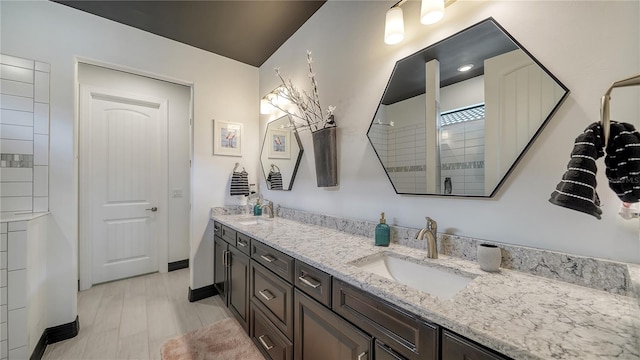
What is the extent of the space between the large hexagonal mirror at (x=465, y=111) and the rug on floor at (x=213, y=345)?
1.61m

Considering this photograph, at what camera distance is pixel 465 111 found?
1157 mm

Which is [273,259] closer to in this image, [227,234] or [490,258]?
[227,234]

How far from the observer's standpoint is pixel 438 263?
1.09 metres

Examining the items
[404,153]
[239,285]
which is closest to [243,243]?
[239,285]

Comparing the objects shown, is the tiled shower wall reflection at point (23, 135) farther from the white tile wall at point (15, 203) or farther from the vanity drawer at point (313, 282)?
the vanity drawer at point (313, 282)

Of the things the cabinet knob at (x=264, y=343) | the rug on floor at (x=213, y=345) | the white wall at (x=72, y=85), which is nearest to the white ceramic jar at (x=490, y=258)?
the cabinet knob at (x=264, y=343)

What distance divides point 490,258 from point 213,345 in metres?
1.95

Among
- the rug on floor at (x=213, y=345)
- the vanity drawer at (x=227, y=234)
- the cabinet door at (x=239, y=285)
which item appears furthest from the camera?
the vanity drawer at (x=227, y=234)

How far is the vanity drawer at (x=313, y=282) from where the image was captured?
105cm

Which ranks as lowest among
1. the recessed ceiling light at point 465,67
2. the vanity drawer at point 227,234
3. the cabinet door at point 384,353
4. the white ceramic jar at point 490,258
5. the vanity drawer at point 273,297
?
the vanity drawer at point 273,297

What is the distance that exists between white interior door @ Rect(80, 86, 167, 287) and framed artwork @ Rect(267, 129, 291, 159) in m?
1.65

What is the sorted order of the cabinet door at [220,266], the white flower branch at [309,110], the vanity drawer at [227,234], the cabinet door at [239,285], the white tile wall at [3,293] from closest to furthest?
the white tile wall at [3,293], the cabinet door at [239,285], the white flower branch at [309,110], the vanity drawer at [227,234], the cabinet door at [220,266]

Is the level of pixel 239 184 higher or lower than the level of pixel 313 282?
higher

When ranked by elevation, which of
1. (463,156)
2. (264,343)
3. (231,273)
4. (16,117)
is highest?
(16,117)
